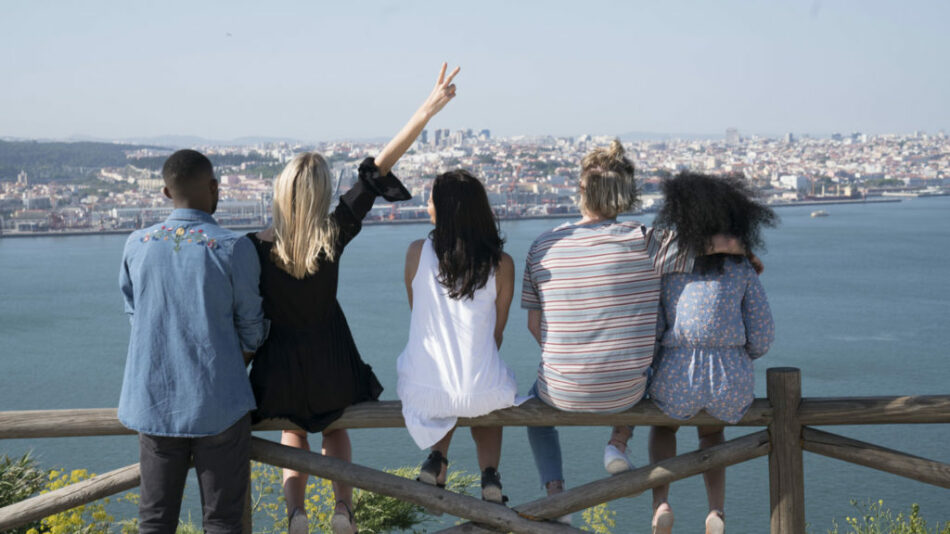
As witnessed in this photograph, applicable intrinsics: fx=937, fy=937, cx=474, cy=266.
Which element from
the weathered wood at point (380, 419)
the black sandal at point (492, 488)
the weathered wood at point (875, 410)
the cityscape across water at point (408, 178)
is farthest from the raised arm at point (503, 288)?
the cityscape across water at point (408, 178)

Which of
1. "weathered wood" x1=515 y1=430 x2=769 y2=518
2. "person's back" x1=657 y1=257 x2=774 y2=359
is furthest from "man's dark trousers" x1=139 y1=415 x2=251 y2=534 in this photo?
"person's back" x1=657 y1=257 x2=774 y2=359

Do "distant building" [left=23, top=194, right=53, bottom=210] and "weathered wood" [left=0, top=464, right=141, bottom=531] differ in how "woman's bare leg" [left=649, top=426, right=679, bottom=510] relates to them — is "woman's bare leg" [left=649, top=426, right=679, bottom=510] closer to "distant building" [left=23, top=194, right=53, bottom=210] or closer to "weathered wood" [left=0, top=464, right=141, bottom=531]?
"weathered wood" [left=0, top=464, right=141, bottom=531]

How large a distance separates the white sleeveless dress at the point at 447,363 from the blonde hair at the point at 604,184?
0.84ft

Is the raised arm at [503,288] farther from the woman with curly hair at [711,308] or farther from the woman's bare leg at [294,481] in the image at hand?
the woman's bare leg at [294,481]

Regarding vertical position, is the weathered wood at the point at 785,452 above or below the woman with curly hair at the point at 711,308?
below

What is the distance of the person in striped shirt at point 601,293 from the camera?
70.6 inches

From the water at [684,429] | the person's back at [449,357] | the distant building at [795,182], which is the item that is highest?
the person's back at [449,357]

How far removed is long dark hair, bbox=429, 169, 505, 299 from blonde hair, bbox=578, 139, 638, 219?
0.64 feet

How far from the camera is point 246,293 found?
167 centimetres

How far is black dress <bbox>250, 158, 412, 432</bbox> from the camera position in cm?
177

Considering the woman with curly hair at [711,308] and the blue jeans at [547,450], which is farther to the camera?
the blue jeans at [547,450]

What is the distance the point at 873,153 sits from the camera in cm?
11081

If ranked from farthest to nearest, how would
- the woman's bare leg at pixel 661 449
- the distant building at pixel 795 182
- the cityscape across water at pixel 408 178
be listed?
the distant building at pixel 795 182 → the cityscape across water at pixel 408 178 → the woman's bare leg at pixel 661 449

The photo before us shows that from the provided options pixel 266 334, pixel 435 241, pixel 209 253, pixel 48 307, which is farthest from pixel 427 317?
pixel 48 307
